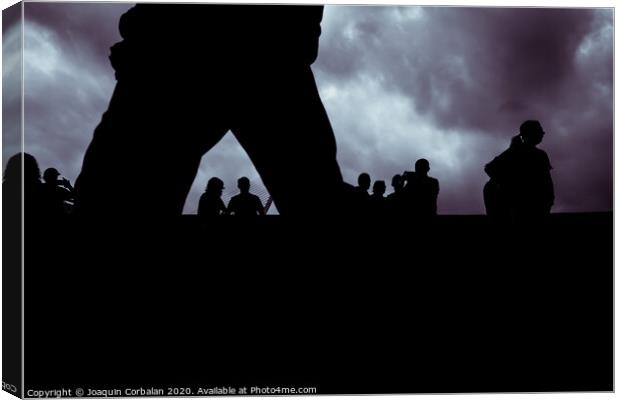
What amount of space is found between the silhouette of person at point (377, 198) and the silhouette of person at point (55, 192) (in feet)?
3.42

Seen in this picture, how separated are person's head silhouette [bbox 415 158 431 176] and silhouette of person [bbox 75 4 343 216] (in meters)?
0.28

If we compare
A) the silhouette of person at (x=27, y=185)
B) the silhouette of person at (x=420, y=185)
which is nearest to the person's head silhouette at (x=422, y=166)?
the silhouette of person at (x=420, y=185)

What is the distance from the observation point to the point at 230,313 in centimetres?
270

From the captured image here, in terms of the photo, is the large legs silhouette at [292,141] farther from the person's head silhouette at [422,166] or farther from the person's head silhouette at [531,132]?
the person's head silhouette at [531,132]

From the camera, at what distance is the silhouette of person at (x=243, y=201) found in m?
2.69

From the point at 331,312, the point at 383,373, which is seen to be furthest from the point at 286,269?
the point at 383,373

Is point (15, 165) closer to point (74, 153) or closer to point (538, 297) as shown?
point (74, 153)

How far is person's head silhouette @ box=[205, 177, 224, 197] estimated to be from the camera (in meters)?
2.67

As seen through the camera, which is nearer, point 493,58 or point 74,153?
point 74,153

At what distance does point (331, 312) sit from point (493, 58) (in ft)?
3.58

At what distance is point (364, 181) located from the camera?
2744 mm

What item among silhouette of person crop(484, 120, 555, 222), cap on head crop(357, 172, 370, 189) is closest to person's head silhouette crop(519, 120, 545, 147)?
silhouette of person crop(484, 120, 555, 222)

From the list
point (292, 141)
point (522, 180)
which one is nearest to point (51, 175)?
point (292, 141)

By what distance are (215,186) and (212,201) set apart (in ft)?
0.18
